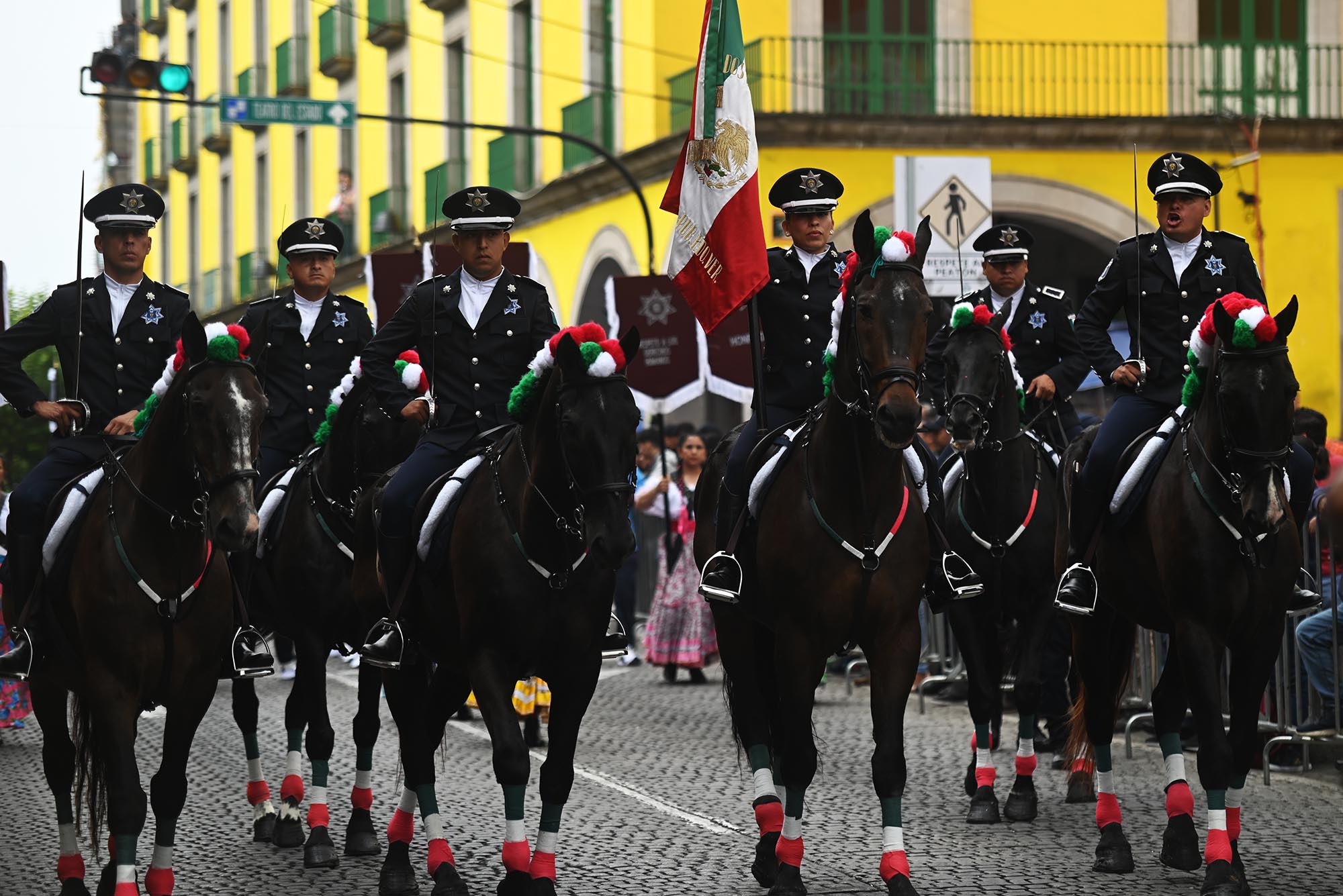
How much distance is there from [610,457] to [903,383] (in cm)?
115

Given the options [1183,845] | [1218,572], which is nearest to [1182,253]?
[1218,572]

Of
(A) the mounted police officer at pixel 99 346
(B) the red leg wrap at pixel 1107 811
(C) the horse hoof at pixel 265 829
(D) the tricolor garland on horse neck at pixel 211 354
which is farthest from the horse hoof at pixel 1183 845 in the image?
(D) the tricolor garland on horse neck at pixel 211 354

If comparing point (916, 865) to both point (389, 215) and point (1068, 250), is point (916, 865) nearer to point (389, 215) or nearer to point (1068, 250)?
point (1068, 250)

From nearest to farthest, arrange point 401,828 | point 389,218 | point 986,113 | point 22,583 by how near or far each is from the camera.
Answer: point 22,583 → point 401,828 → point 986,113 → point 389,218

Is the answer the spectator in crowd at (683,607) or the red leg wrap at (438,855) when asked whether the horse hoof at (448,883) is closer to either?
the red leg wrap at (438,855)

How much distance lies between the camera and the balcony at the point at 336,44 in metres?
41.7

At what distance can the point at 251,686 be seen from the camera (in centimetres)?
1080

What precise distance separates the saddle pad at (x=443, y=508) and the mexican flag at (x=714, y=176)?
182 centimetres

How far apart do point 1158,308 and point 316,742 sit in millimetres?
4529

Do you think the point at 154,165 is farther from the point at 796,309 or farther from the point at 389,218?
the point at 796,309

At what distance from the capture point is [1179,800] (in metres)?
A: 9.03

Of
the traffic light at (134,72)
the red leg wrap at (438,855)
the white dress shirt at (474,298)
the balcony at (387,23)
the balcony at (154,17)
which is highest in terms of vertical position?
the balcony at (154,17)

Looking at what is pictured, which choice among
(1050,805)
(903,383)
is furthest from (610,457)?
(1050,805)

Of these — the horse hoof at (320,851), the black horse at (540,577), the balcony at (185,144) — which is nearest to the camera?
the black horse at (540,577)
